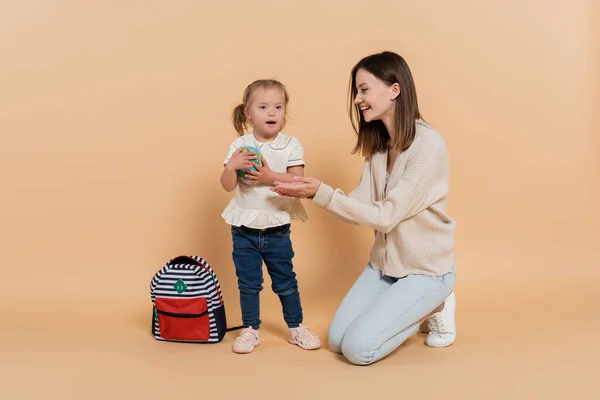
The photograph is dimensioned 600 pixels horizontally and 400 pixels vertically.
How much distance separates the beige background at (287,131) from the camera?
171 inches

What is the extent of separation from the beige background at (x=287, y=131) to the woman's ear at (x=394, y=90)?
973 mm

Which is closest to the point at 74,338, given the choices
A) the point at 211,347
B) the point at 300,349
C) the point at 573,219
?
the point at 211,347

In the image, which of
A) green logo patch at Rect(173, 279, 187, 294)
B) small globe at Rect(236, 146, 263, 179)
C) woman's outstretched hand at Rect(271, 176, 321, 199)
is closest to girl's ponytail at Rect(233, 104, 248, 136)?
small globe at Rect(236, 146, 263, 179)

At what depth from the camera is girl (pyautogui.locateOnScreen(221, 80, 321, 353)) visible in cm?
341

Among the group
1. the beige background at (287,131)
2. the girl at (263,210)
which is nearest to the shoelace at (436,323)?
the girl at (263,210)

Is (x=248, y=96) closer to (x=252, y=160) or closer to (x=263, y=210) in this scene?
(x=252, y=160)

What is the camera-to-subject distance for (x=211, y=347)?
11.5ft

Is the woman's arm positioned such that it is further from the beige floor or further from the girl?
the beige floor

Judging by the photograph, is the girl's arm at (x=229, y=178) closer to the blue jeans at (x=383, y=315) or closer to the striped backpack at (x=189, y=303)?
the striped backpack at (x=189, y=303)

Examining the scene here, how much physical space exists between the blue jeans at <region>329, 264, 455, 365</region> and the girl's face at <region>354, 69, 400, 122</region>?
766 mm

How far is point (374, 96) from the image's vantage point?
11.2 feet

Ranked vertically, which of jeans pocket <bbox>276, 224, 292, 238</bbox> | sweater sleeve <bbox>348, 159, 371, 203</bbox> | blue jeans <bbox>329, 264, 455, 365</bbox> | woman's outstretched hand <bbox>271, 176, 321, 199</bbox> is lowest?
blue jeans <bbox>329, 264, 455, 365</bbox>

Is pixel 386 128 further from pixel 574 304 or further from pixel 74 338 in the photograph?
pixel 74 338

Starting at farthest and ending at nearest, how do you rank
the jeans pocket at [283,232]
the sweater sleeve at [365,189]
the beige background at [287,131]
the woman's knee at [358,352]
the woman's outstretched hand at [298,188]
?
the beige background at [287,131] < the sweater sleeve at [365,189] < the jeans pocket at [283,232] < the woman's outstretched hand at [298,188] < the woman's knee at [358,352]
